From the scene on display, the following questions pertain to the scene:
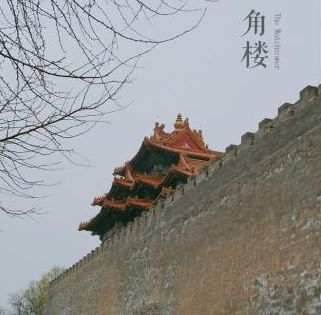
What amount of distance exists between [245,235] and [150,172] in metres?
12.7

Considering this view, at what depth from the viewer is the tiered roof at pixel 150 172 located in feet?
65.9

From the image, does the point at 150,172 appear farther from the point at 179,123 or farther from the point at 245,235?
the point at 245,235

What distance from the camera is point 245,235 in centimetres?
1003

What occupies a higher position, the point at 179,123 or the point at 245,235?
the point at 179,123

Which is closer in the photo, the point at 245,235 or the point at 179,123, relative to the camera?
the point at 245,235

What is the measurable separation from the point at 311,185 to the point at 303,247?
0.82m

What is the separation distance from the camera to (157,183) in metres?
19.9

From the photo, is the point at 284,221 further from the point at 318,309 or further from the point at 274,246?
the point at 318,309

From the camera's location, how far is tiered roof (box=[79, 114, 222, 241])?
790 inches

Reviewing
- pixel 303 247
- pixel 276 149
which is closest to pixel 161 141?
pixel 276 149

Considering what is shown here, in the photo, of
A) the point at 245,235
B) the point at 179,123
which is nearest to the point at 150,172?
the point at 179,123

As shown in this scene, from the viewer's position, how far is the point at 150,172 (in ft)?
74.1

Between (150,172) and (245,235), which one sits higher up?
(150,172)

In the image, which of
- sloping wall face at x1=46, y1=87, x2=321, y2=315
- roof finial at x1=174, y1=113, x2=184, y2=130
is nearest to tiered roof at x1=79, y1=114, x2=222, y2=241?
roof finial at x1=174, y1=113, x2=184, y2=130
